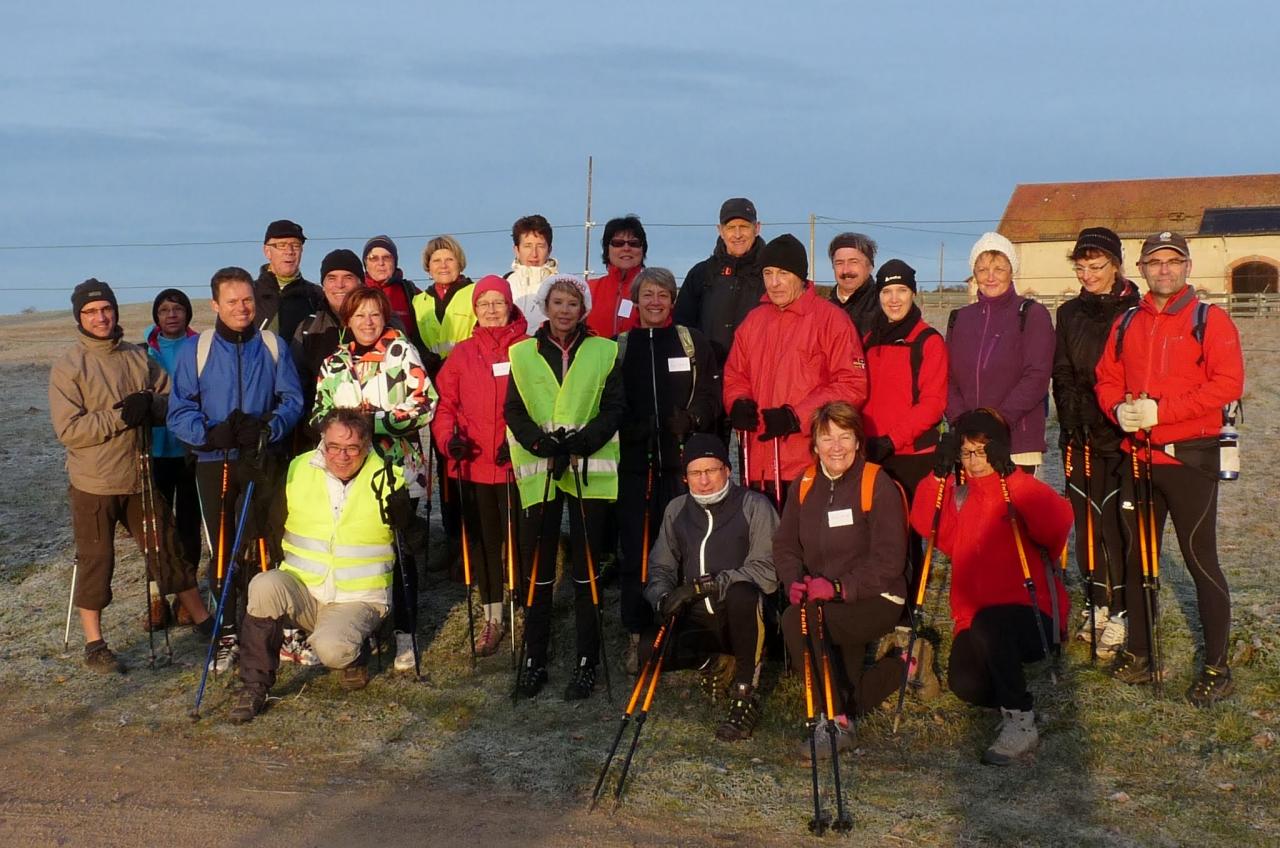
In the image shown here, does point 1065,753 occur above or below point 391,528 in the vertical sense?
below

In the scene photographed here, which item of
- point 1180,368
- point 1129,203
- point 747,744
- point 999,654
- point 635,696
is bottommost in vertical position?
point 747,744

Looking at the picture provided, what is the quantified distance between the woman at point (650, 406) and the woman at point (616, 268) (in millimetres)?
734

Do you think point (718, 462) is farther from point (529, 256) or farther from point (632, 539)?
point (529, 256)

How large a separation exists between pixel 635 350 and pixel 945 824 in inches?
124

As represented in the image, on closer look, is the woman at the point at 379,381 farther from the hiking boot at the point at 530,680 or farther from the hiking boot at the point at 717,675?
the hiking boot at the point at 717,675

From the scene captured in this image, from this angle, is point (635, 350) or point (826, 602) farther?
point (635, 350)

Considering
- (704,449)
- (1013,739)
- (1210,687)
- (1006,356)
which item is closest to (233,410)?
(704,449)

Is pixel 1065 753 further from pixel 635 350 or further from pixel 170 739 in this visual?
pixel 170 739

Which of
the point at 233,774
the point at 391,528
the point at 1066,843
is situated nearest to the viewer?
the point at 1066,843

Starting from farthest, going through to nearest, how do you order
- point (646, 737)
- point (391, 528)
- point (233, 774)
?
1. point (391, 528)
2. point (646, 737)
3. point (233, 774)

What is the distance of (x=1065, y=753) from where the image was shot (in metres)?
5.65

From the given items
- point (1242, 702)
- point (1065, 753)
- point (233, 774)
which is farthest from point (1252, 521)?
point (233, 774)

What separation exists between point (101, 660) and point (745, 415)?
410cm

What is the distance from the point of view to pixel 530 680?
666 cm
